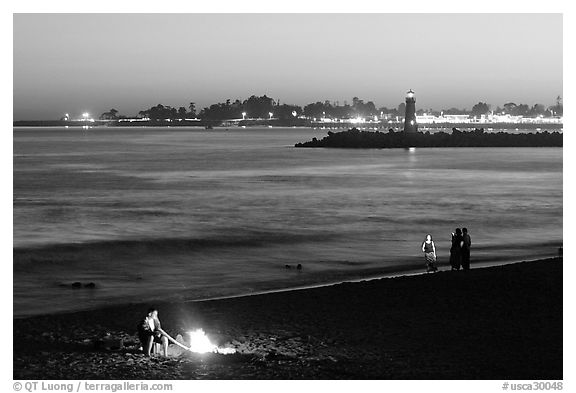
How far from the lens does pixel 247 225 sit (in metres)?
30.9

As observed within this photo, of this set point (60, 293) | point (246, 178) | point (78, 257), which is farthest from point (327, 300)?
point (246, 178)

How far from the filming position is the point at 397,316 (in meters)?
12.7

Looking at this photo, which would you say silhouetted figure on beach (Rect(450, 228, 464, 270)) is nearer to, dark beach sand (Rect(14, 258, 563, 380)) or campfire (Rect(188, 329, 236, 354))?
dark beach sand (Rect(14, 258, 563, 380))

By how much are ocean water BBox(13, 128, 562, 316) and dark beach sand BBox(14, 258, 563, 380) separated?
2902mm

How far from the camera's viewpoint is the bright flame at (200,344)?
10.6 m

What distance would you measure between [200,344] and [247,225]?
20.2m

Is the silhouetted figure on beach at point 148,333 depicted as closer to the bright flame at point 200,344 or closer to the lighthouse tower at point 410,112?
the bright flame at point 200,344

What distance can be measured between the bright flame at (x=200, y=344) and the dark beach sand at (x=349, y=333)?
286 millimetres

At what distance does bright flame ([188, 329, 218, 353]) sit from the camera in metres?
10.6
